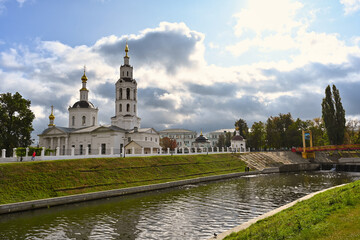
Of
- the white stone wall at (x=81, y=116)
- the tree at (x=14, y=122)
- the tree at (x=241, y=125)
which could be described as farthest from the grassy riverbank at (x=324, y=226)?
the tree at (x=241, y=125)

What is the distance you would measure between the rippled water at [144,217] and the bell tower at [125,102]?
36.4m

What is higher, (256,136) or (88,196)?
(256,136)

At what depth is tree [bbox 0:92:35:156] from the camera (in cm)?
4078

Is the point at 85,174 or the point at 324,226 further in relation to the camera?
the point at 85,174

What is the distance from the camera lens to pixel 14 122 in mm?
41406

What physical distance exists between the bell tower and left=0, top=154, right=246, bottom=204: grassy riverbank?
21.2m

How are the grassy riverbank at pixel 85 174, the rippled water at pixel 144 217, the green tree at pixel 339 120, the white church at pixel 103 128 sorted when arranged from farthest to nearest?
the green tree at pixel 339 120
the white church at pixel 103 128
the grassy riverbank at pixel 85 174
the rippled water at pixel 144 217

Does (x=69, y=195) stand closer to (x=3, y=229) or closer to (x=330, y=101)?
(x=3, y=229)

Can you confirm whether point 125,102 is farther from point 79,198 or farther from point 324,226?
point 324,226

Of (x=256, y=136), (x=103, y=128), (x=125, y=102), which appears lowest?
(x=256, y=136)

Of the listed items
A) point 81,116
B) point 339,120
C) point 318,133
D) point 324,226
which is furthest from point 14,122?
point 318,133

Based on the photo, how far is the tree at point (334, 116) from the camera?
58.2 m

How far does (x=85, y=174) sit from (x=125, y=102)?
33.8m

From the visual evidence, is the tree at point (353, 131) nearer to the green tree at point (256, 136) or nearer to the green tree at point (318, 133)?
the green tree at point (318, 133)
